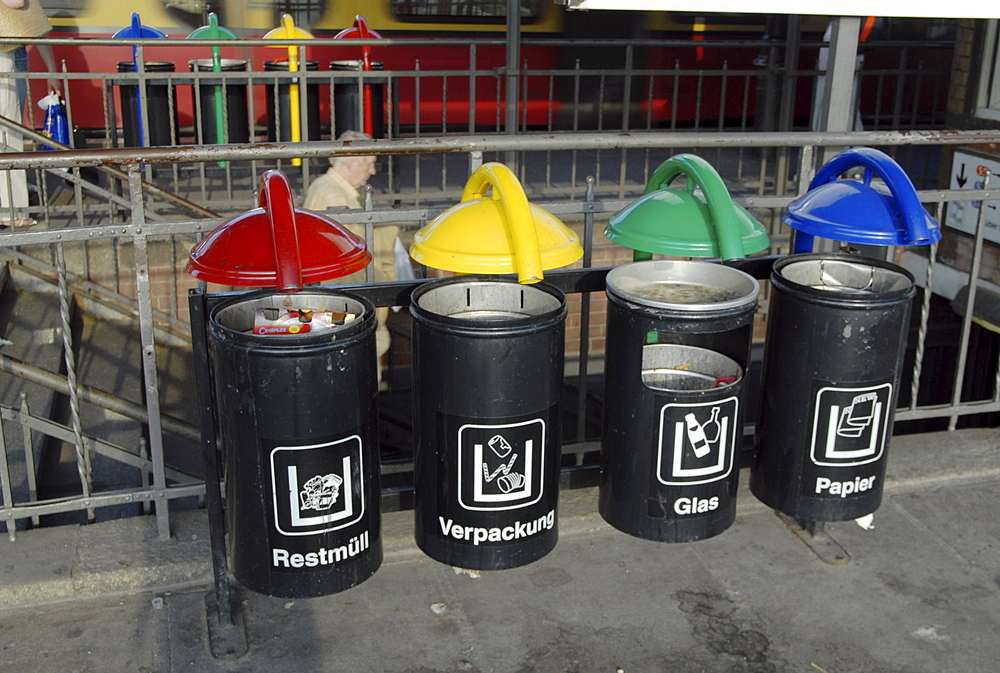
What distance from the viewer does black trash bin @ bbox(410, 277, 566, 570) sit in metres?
3.06

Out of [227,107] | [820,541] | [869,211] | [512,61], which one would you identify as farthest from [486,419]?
[227,107]

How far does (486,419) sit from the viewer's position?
3.11 metres

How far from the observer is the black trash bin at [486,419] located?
3062 mm

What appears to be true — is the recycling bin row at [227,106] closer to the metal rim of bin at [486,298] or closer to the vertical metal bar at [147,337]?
the vertical metal bar at [147,337]

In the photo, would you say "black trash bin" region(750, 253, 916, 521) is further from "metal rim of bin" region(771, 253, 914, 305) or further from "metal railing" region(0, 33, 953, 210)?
"metal railing" region(0, 33, 953, 210)

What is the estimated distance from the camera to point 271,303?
10.6 ft

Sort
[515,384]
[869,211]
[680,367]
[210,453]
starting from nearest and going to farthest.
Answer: [515,384] → [210,453] → [869,211] → [680,367]

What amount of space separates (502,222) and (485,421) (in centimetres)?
61

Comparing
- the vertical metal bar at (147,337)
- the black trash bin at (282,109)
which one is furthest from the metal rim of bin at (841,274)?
the black trash bin at (282,109)

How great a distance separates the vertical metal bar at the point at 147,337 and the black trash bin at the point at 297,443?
13.1 inches

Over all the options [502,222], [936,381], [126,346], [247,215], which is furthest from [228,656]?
[936,381]

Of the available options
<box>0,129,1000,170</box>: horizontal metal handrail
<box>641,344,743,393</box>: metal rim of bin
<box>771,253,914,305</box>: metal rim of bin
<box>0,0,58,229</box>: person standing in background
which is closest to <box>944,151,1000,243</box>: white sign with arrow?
<box>0,129,1000,170</box>: horizontal metal handrail

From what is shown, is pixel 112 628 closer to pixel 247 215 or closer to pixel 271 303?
pixel 271 303

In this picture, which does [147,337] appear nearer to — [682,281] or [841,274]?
[682,281]
